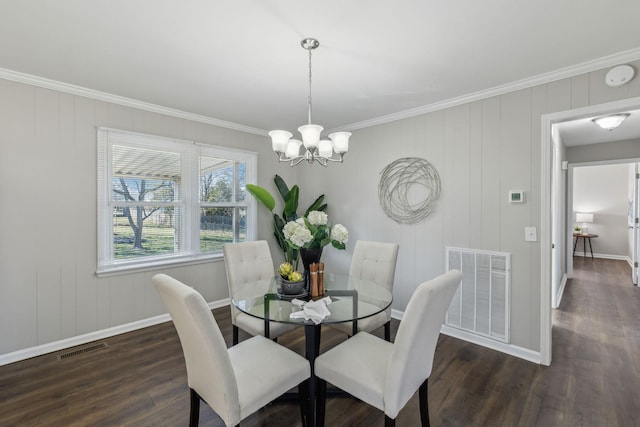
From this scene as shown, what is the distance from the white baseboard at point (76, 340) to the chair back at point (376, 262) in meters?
2.36

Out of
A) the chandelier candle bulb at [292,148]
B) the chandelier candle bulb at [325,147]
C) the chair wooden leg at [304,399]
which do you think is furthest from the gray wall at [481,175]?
the chair wooden leg at [304,399]

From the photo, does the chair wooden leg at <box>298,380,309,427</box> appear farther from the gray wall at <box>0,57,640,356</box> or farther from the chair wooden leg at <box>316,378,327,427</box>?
the gray wall at <box>0,57,640,356</box>

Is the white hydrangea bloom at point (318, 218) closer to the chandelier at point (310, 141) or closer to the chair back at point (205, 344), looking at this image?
the chandelier at point (310, 141)

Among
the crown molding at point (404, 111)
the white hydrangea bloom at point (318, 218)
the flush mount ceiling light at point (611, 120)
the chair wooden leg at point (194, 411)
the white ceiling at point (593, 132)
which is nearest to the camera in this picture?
the chair wooden leg at point (194, 411)

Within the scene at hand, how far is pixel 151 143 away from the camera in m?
3.31

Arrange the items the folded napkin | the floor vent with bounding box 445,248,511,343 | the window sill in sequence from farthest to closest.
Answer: the window sill, the floor vent with bounding box 445,248,511,343, the folded napkin

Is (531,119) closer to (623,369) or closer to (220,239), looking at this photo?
(623,369)

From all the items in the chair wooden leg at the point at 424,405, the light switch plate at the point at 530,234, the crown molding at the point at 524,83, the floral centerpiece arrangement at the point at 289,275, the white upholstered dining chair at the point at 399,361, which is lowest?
the chair wooden leg at the point at 424,405

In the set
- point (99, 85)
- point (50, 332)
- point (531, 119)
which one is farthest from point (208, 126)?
point (531, 119)

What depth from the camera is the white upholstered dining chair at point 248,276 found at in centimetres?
233

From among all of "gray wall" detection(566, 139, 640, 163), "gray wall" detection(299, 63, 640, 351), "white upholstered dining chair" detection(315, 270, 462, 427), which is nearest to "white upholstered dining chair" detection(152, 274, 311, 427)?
"white upholstered dining chair" detection(315, 270, 462, 427)

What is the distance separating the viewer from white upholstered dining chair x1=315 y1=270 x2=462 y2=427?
4.57 feet

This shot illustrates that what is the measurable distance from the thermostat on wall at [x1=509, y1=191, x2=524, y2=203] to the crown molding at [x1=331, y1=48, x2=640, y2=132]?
36.8 inches

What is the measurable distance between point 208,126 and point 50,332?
267 cm
